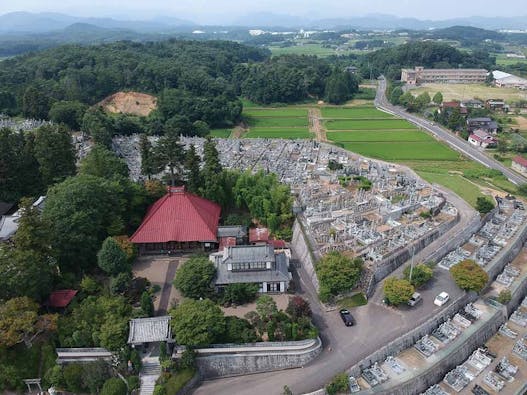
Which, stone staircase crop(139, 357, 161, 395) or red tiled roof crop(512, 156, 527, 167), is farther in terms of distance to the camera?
red tiled roof crop(512, 156, 527, 167)

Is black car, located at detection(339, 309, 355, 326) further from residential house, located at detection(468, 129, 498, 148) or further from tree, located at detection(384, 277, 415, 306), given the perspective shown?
residential house, located at detection(468, 129, 498, 148)

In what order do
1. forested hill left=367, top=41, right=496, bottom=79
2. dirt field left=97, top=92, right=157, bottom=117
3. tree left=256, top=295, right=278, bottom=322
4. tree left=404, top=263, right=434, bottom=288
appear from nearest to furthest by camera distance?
tree left=256, top=295, right=278, bottom=322 < tree left=404, top=263, right=434, bottom=288 < dirt field left=97, top=92, right=157, bottom=117 < forested hill left=367, top=41, right=496, bottom=79

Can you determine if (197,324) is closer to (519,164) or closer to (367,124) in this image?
(519,164)

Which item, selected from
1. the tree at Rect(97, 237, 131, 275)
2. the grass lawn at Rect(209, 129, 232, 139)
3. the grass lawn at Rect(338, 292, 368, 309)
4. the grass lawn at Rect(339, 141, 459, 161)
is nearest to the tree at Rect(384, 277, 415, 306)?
the grass lawn at Rect(338, 292, 368, 309)

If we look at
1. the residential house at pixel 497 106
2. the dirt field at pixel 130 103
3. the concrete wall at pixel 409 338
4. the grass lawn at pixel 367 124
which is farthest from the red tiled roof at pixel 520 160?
the dirt field at pixel 130 103

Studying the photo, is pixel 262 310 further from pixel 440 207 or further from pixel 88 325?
pixel 440 207

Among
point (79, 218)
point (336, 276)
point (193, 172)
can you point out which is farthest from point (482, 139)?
point (79, 218)
